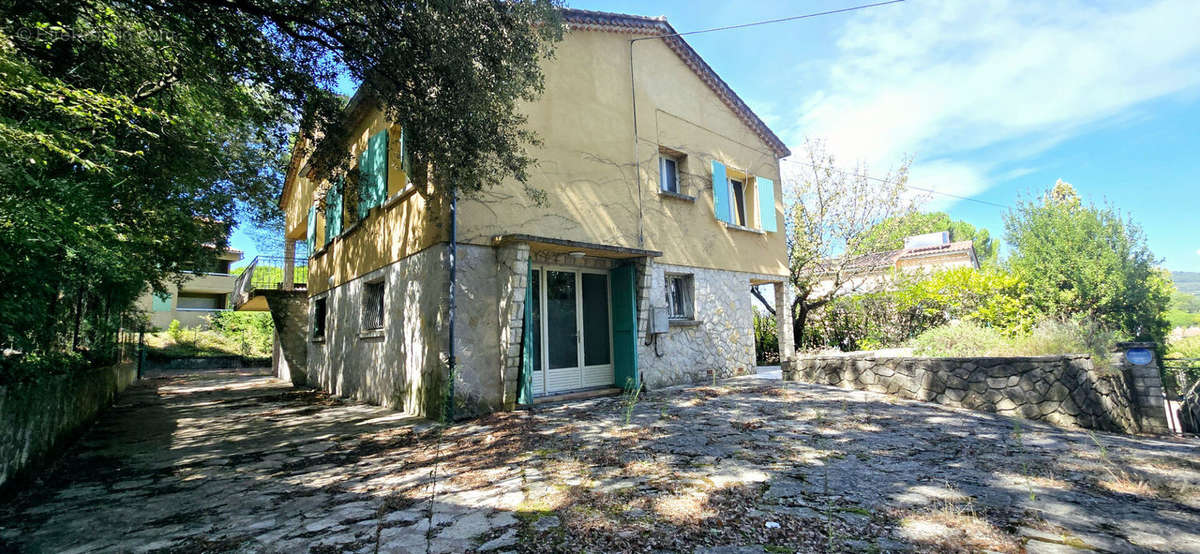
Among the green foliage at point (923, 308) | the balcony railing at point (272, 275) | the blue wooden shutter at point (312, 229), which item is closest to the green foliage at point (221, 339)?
the balcony railing at point (272, 275)

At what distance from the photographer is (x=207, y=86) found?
614 centimetres

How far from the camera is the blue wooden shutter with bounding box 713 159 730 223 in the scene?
10.0m

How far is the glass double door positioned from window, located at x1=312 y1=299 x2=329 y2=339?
22.4 ft

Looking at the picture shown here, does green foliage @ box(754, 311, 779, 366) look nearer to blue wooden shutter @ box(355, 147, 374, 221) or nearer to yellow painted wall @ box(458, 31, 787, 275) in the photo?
yellow painted wall @ box(458, 31, 787, 275)

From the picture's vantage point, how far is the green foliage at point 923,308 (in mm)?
10352

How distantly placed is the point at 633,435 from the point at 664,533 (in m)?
2.40

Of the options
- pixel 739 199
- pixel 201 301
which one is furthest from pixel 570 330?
pixel 201 301

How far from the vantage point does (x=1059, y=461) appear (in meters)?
3.86

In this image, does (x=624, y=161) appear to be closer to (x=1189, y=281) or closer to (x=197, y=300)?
(x=197, y=300)

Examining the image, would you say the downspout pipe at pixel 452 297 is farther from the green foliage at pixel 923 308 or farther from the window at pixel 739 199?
the green foliage at pixel 923 308

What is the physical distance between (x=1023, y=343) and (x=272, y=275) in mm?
17870

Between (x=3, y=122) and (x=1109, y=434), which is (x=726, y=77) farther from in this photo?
(x=3, y=122)

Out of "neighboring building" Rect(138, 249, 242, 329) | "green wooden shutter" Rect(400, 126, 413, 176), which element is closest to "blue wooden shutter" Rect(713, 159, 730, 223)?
"green wooden shutter" Rect(400, 126, 413, 176)

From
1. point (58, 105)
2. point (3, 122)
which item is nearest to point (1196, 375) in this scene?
point (3, 122)
